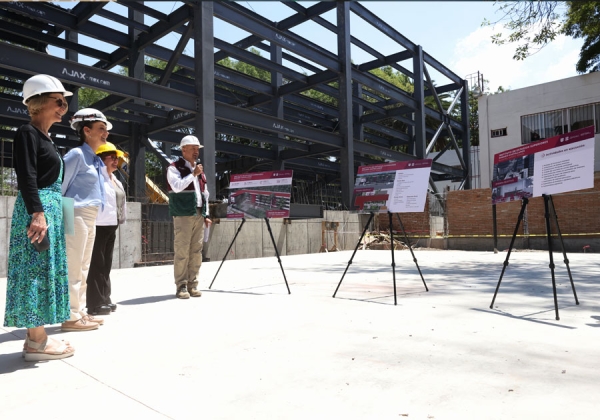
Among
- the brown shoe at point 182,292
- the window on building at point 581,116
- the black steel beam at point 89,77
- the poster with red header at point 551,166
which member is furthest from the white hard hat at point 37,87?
the window on building at point 581,116

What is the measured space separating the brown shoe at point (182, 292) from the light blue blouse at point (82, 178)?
7.08 feet

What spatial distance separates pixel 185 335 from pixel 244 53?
1738 cm

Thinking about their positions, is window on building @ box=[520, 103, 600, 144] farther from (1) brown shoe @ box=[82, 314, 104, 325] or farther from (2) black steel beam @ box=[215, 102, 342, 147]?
(1) brown shoe @ box=[82, 314, 104, 325]

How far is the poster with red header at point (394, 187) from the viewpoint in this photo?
600 cm

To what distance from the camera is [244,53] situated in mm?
19672

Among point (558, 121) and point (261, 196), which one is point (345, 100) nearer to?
point (558, 121)

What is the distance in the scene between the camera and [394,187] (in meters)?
6.22

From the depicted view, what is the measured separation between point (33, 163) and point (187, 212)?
297 centimetres

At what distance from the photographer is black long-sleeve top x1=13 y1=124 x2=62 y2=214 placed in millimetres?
3258

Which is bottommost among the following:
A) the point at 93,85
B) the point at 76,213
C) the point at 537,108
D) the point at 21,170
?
the point at 76,213

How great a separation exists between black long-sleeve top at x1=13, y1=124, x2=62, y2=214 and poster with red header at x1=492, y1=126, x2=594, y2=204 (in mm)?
4776

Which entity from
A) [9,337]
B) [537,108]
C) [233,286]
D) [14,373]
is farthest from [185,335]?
[537,108]

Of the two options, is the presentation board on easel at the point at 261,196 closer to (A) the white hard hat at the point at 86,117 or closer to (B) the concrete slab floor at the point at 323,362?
(B) the concrete slab floor at the point at 323,362

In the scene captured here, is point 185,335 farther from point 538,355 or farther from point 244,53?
point 244,53
